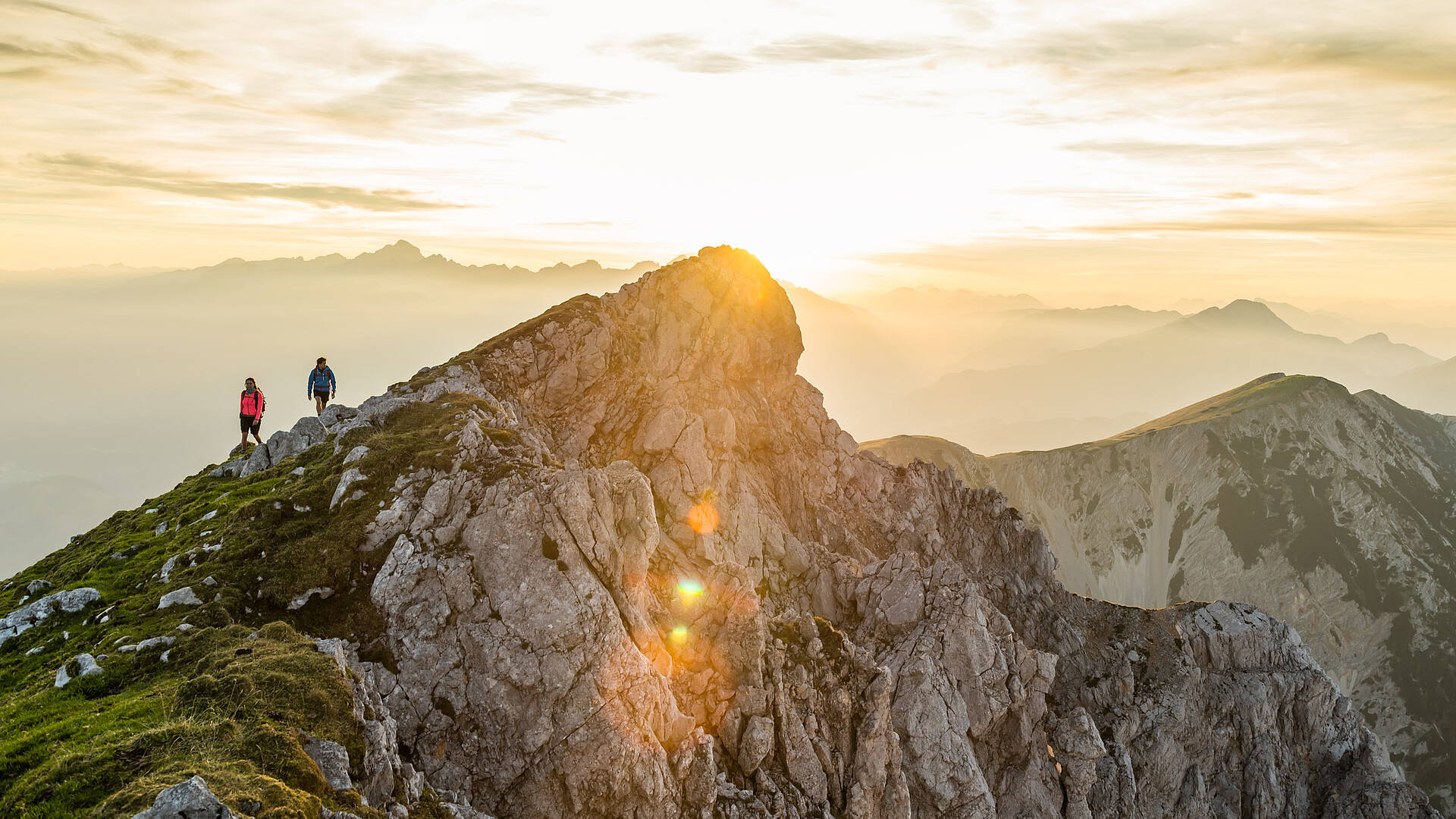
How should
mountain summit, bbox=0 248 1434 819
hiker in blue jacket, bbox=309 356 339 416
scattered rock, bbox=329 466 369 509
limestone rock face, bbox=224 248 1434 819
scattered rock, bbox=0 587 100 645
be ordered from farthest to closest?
hiker in blue jacket, bbox=309 356 339 416, scattered rock, bbox=329 466 369 509, limestone rock face, bbox=224 248 1434 819, scattered rock, bbox=0 587 100 645, mountain summit, bbox=0 248 1434 819

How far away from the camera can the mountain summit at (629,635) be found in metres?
25.3

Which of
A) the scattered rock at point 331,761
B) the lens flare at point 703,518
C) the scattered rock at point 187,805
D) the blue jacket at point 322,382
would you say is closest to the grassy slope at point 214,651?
the scattered rock at point 331,761

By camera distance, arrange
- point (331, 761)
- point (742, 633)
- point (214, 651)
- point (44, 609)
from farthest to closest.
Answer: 1. point (742, 633)
2. point (44, 609)
3. point (214, 651)
4. point (331, 761)

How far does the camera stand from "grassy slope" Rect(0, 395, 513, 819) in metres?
19.3

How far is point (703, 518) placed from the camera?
5409cm

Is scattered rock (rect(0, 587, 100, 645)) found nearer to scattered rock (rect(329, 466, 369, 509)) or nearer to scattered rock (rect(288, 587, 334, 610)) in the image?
scattered rock (rect(288, 587, 334, 610))

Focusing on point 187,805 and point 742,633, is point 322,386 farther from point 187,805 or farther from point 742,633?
point 187,805

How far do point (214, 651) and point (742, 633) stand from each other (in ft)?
84.8

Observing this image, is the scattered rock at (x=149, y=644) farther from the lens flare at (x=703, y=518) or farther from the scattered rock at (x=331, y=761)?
the lens flare at (x=703, y=518)

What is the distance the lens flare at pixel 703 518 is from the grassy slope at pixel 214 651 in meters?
15.7

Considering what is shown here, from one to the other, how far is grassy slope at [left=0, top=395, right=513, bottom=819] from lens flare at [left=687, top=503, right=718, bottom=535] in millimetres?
15713

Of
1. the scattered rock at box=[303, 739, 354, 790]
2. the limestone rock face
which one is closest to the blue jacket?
the limestone rock face

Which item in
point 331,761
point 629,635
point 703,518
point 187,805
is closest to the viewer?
point 187,805

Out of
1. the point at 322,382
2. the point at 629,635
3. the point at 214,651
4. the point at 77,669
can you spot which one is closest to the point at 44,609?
the point at 77,669
